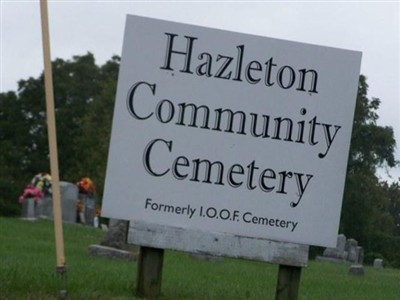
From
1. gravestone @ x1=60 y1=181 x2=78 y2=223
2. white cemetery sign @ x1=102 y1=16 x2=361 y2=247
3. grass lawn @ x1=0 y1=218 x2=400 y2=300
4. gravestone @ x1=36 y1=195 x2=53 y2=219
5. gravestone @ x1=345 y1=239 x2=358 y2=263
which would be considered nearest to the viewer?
white cemetery sign @ x1=102 y1=16 x2=361 y2=247

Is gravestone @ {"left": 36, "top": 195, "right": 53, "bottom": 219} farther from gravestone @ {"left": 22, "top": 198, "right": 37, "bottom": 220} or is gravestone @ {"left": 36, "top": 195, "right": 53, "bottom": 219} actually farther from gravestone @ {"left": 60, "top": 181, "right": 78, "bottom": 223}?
gravestone @ {"left": 60, "top": 181, "right": 78, "bottom": 223}

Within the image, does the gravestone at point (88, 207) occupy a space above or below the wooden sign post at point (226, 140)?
below

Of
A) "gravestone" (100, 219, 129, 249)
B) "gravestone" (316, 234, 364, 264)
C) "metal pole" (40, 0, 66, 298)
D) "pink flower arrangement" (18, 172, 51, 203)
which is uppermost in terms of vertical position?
"metal pole" (40, 0, 66, 298)

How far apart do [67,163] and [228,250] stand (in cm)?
7004

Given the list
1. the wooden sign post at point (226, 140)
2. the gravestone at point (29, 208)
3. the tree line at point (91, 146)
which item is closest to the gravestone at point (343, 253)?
the tree line at point (91, 146)

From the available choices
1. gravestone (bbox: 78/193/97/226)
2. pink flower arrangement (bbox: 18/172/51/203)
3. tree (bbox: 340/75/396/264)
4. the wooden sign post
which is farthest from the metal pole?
tree (bbox: 340/75/396/264)

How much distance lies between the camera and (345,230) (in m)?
57.4

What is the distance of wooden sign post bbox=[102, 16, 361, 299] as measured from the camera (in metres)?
10.4

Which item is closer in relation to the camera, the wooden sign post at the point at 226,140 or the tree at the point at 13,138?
the wooden sign post at the point at 226,140

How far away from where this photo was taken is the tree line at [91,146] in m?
51.4

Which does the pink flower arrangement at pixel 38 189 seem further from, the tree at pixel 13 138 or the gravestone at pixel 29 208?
the tree at pixel 13 138

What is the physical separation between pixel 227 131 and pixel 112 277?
145 inches

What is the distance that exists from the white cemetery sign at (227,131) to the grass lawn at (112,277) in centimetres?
99

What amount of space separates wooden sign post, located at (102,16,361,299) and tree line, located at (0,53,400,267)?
1480 inches
